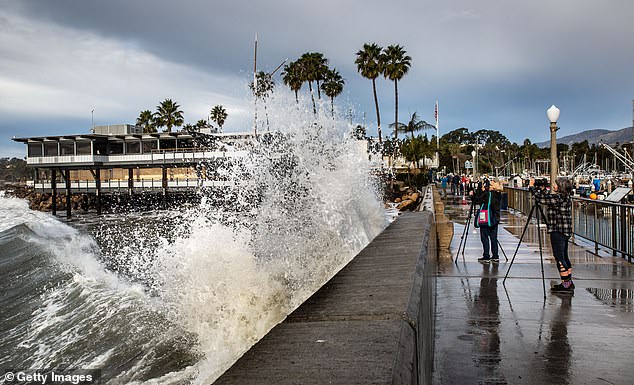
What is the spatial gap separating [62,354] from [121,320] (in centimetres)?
119

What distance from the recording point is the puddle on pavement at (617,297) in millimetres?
6176

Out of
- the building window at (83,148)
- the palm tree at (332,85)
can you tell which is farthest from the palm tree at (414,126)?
the building window at (83,148)

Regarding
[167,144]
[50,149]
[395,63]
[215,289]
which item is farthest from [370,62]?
[215,289]

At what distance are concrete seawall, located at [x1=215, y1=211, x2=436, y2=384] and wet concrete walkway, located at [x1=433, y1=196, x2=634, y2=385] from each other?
1.32m

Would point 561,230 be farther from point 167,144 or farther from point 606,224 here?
point 167,144

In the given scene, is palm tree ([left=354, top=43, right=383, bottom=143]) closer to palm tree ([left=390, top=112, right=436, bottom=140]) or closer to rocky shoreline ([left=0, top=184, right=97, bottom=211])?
palm tree ([left=390, top=112, right=436, bottom=140])

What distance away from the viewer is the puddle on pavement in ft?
20.3

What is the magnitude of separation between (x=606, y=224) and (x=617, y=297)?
15.3ft

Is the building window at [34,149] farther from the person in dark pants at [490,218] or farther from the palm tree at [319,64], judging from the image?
the person in dark pants at [490,218]

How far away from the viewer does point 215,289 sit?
5.78 metres

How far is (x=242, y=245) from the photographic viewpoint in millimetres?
6602

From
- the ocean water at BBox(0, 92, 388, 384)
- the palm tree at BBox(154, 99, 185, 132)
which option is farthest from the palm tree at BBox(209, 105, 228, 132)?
the ocean water at BBox(0, 92, 388, 384)

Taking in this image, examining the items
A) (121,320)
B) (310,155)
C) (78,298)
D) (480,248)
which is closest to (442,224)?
(480,248)

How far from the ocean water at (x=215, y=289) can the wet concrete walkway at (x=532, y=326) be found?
1.70 meters
